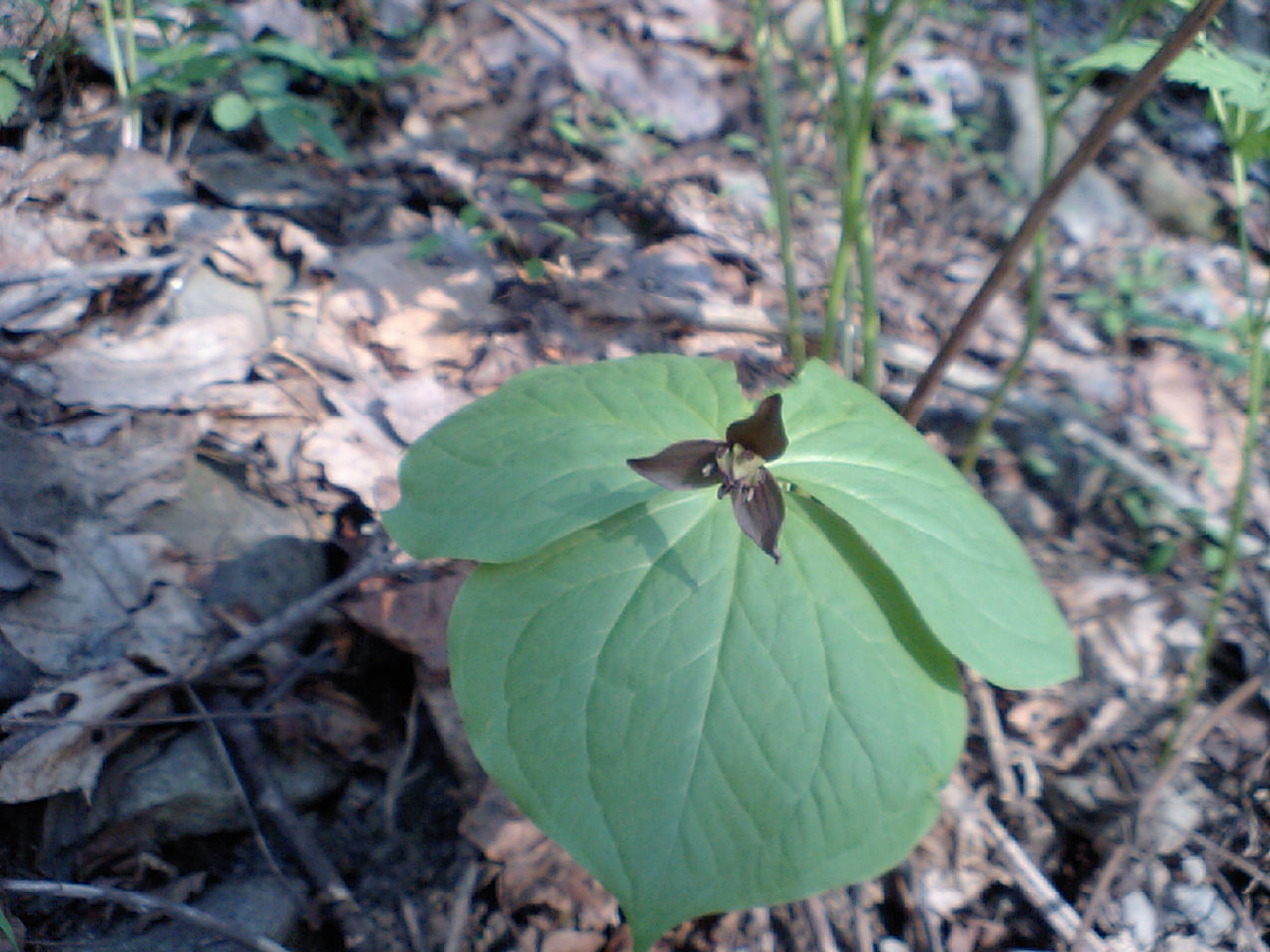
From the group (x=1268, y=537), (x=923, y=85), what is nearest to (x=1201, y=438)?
(x=1268, y=537)

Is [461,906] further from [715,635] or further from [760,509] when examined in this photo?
[760,509]

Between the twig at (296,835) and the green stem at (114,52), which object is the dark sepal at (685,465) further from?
the green stem at (114,52)

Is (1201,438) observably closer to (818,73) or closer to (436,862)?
(818,73)

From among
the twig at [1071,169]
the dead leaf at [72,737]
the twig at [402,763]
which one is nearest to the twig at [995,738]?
the twig at [1071,169]

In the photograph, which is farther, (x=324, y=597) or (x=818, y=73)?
(x=818, y=73)

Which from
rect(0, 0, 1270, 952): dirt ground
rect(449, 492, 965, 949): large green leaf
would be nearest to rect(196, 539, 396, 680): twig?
rect(0, 0, 1270, 952): dirt ground
